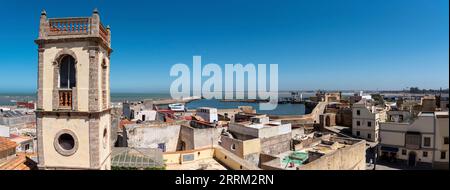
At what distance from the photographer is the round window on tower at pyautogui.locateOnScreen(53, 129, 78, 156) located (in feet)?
27.7

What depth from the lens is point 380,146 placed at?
25.1 m

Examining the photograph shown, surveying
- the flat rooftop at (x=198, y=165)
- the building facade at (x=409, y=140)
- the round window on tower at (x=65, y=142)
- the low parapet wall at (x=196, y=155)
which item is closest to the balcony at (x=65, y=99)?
the round window on tower at (x=65, y=142)

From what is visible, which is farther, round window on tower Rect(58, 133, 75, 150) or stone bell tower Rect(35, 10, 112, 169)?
round window on tower Rect(58, 133, 75, 150)

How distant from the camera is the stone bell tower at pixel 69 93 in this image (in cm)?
824

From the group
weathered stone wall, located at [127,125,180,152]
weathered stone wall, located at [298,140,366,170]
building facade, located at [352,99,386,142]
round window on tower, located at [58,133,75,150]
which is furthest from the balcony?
building facade, located at [352,99,386,142]

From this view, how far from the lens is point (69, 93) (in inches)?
329

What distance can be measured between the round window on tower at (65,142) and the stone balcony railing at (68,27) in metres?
3.04

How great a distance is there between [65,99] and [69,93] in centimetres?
24

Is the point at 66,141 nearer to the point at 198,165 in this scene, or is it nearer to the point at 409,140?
the point at 198,165

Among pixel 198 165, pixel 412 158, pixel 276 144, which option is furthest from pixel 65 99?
pixel 412 158

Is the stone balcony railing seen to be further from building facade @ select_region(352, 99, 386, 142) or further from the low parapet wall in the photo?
building facade @ select_region(352, 99, 386, 142)

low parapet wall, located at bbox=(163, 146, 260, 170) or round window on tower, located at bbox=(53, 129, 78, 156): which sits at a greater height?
round window on tower, located at bbox=(53, 129, 78, 156)
